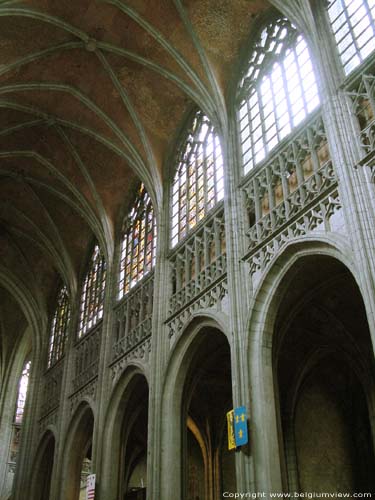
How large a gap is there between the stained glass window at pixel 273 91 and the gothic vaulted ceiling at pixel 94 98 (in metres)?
0.73

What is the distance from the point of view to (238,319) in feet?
38.6

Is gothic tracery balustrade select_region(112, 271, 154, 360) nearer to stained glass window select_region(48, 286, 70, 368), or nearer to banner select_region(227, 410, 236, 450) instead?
banner select_region(227, 410, 236, 450)

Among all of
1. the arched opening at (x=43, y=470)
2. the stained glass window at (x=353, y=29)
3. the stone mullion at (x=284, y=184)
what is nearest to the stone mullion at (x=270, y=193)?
the stone mullion at (x=284, y=184)

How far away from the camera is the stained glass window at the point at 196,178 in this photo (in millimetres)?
15375

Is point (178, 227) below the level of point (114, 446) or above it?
above

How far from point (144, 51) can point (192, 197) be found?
4.36 metres

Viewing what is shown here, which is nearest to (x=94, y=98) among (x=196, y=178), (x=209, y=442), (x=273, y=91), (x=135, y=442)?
(x=196, y=178)

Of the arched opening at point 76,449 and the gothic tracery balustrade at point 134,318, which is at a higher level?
the gothic tracery balustrade at point 134,318

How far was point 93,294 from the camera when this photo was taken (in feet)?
71.4

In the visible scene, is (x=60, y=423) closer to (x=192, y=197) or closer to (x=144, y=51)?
(x=192, y=197)

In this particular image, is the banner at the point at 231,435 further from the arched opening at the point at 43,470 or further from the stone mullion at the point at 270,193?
the arched opening at the point at 43,470

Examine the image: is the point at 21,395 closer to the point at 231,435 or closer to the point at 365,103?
the point at 231,435

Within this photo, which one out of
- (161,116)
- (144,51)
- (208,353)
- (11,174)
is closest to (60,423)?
(208,353)

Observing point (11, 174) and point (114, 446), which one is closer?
point (114, 446)
